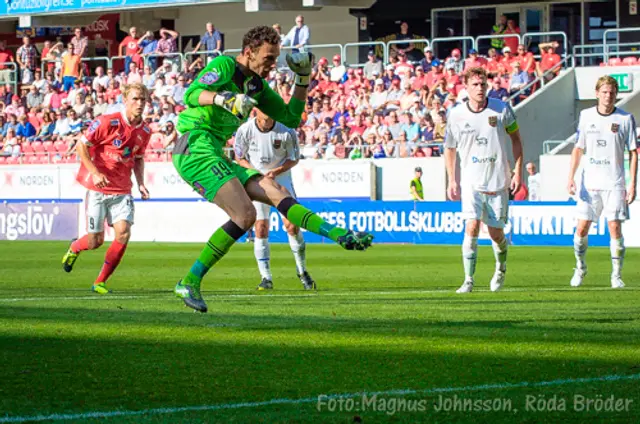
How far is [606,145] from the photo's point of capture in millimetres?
14617

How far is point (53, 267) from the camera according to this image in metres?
20.1

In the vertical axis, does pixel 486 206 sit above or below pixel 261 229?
above

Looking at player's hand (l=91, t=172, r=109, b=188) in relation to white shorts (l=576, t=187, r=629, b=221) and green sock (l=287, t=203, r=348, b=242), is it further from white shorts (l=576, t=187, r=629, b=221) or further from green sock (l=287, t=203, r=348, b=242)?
white shorts (l=576, t=187, r=629, b=221)

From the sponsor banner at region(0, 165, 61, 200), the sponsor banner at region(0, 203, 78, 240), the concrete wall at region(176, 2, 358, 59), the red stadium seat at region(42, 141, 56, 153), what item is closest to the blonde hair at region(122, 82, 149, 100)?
the sponsor banner at region(0, 203, 78, 240)

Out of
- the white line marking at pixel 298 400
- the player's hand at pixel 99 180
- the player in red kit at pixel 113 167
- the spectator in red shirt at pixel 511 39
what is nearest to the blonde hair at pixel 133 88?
the player in red kit at pixel 113 167

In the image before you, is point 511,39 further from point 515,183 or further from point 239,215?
point 239,215

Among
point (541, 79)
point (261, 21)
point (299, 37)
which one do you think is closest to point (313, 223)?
point (541, 79)

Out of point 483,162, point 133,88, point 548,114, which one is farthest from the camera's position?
point 548,114

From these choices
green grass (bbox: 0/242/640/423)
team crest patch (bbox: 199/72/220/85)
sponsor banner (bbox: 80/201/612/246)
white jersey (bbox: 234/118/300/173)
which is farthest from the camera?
sponsor banner (bbox: 80/201/612/246)

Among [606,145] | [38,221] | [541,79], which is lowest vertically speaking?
[38,221]

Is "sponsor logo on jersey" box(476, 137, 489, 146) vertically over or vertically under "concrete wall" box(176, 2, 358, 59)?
under

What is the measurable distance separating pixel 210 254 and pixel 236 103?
4.98 ft

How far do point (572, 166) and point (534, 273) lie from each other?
3.01m

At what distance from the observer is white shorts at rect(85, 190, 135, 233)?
14.5m
